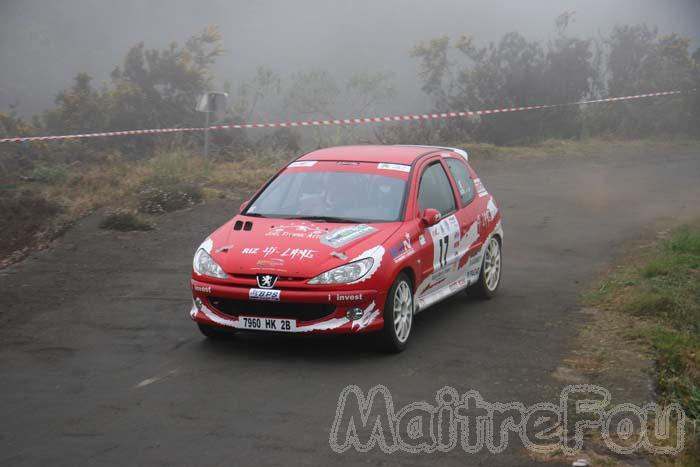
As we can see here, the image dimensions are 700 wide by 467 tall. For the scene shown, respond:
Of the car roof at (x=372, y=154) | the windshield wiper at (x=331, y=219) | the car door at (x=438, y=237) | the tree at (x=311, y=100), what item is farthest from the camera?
the tree at (x=311, y=100)

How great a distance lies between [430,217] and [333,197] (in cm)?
90

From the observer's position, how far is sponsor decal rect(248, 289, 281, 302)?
7.88m

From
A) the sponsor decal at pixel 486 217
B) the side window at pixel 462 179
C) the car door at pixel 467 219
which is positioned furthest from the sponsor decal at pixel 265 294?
the sponsor decal at pixel 486 217

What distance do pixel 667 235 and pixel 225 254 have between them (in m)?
8.37

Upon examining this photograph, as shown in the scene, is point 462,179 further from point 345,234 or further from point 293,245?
point 293,245

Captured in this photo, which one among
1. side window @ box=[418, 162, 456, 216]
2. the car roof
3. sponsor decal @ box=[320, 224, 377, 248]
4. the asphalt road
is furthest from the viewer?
the car roof

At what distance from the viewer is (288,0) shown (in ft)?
160

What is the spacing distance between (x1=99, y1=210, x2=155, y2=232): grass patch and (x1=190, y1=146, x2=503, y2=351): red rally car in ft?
17.8

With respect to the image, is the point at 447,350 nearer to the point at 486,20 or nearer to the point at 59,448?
the point at 59,448

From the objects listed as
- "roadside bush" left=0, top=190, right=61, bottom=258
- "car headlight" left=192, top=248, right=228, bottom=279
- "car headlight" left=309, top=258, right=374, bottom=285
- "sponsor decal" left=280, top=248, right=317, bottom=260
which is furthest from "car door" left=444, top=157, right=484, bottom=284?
"roadside bush" left=0, top=190, right=61, bottom=258

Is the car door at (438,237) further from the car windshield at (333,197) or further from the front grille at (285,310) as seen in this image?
the front grille at (285,310)

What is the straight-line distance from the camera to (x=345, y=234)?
332 inches

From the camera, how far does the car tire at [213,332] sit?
27.7ft

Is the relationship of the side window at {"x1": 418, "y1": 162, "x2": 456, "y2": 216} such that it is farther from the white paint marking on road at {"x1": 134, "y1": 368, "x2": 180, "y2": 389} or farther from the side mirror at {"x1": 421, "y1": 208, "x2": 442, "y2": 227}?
the white paint marking on road at {"x1": 134, "y1": 368, "x2": 180, "y2": 389}
